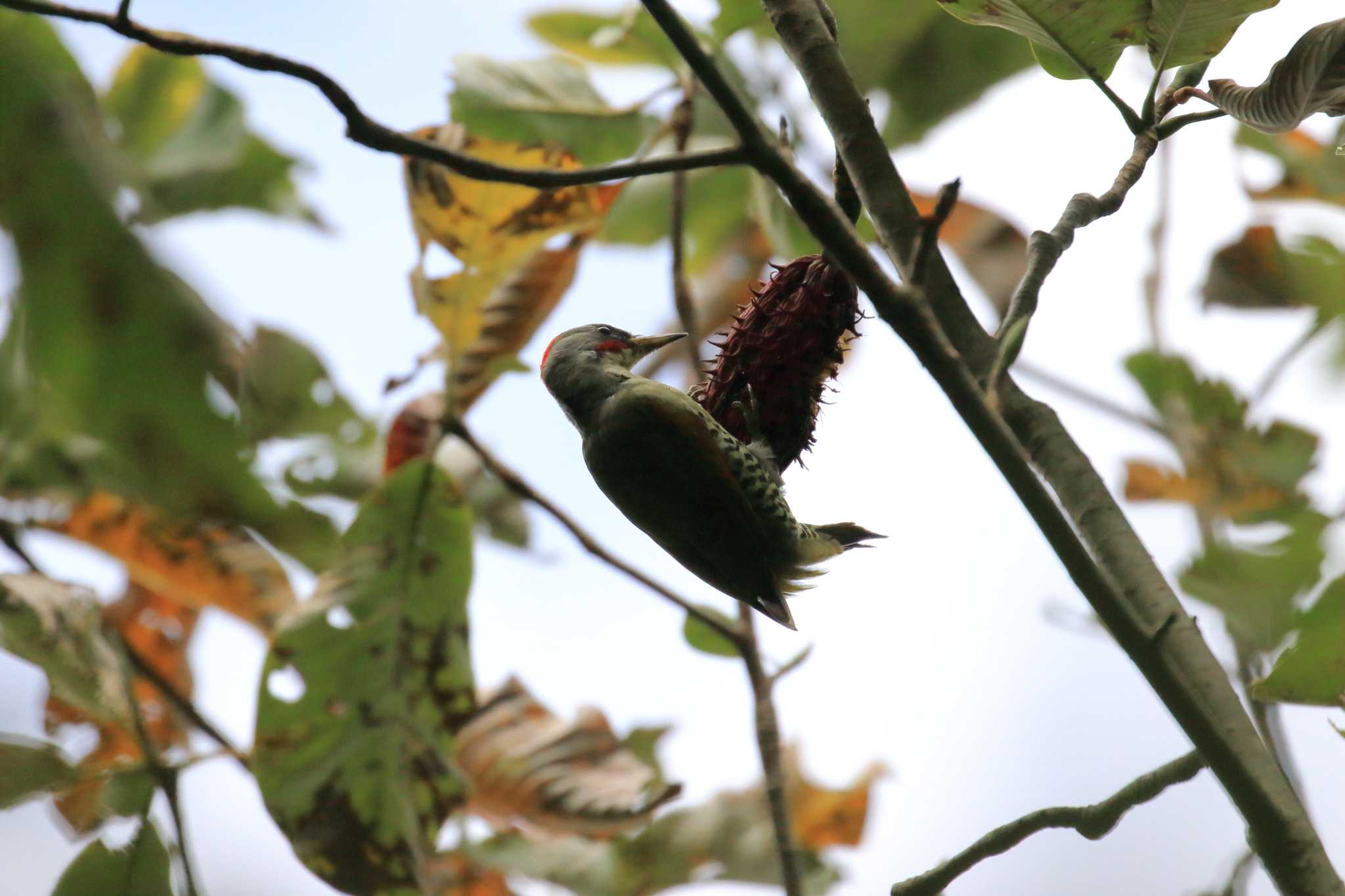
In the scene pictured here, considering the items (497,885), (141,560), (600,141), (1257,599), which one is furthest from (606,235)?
(1257,599)

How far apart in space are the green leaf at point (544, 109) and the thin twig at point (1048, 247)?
155 cm

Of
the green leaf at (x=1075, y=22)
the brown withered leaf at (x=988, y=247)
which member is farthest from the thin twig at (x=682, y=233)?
the green leaf at (x=1075, y=22)

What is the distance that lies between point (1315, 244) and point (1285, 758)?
3.97ft

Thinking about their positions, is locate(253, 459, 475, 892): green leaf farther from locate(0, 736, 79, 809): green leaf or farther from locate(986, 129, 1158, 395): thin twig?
locate(986, 129, 1158, 395): thin twig

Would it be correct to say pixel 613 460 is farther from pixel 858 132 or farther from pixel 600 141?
pixel 858 132

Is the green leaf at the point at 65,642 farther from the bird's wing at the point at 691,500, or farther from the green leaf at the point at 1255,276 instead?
the green leaf at the point at 1255,276

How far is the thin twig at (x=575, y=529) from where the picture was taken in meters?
2.54

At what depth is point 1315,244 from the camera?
2.86 metres

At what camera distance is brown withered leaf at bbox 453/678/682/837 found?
3145 mm

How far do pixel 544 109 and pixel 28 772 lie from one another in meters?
1.92

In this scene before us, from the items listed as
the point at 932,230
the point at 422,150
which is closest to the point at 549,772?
the point at 422,150

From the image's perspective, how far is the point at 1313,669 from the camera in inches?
66.1

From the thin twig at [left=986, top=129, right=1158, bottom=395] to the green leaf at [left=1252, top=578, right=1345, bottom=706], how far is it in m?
0.61

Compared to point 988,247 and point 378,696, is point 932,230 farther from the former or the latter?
point 378,696
